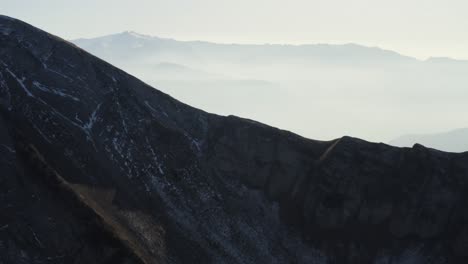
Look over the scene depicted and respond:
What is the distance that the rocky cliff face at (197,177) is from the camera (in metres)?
70.4

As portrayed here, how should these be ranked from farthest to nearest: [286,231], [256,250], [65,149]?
[286,231], [256,250], [65,149]

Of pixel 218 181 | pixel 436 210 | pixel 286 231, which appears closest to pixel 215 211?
pixel 218 181

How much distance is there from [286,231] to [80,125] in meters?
42.1

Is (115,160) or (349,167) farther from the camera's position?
(349,167)

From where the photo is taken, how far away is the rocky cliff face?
70.4 m

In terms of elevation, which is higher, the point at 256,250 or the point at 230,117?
the point at 230,117

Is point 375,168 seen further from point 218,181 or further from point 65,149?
point 65,149

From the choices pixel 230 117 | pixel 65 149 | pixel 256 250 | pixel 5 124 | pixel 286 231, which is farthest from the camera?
pixel 230 117

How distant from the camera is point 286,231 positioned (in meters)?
86.6

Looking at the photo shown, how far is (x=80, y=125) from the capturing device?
81.6m

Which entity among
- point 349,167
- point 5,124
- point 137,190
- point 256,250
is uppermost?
point 349,167

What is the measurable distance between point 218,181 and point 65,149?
29629 mm

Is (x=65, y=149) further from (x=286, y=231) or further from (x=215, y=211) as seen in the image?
(x=286, y=231)

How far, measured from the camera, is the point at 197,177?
88188 mm
